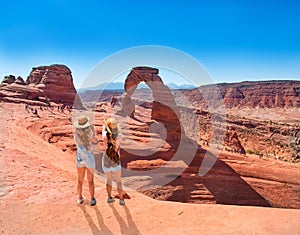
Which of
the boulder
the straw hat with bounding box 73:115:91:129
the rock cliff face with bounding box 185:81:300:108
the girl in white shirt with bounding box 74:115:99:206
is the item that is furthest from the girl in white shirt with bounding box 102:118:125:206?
the rock cliff face with bounding box 185:81:300:108

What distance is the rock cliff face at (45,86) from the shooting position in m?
27.2

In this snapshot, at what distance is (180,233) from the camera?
149 inches

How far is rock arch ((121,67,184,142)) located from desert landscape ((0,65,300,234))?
0.06 metres

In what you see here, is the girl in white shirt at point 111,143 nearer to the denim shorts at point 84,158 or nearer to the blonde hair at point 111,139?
the blonde hair at point 111,139

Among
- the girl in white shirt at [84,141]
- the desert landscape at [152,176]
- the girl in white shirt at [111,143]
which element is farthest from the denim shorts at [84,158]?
the desert landscape at [152,176]

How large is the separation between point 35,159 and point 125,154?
16.6ft

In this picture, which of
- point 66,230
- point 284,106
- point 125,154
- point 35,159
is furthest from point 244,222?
point 284,106

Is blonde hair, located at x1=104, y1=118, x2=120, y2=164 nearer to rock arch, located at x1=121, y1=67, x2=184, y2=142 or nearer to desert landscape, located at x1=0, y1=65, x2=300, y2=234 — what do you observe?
desert landscape, located at x1=0, y1=65, x2=300, y2=234

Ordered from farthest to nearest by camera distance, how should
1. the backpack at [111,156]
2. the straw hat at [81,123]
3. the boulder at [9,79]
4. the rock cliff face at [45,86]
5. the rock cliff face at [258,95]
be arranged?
1. the rock cliff face at [258,95]
2. the boulder at [9,79]
3. the rock cliff face at [45,86]
4. the backpack at [111,156]
5. the straw hat at [81,123]

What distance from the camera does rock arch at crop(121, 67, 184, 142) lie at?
576 inches

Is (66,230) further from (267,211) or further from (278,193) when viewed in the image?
(278,193)

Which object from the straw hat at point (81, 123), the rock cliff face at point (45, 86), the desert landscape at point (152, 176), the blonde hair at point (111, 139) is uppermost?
the rock cliff face at point (45, 86)

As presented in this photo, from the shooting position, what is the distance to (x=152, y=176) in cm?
1130

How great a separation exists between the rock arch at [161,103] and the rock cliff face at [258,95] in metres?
49.0
